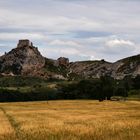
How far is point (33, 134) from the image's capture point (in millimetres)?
35188

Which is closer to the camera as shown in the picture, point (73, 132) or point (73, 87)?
point (73, 132)

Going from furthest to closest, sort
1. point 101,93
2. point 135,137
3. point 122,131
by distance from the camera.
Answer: point 101,93 → point 122,131 → point 135,137

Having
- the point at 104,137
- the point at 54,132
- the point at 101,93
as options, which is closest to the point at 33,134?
the point at 54,132

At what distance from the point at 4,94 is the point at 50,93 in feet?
64.0

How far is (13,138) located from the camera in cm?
3309

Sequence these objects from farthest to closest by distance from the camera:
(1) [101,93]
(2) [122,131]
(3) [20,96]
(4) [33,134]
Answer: (3) [20,96]
(1) [101,93]
(2) [122,131]
(4) [33,134]

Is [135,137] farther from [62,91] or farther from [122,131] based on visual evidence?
[62,91]

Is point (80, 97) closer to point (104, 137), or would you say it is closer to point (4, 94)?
point (4, 94)

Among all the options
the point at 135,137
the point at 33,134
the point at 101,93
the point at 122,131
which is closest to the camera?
the point at 135,137

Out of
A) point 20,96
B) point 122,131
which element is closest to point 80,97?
point 20,96

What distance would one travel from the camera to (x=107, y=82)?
6954 inches

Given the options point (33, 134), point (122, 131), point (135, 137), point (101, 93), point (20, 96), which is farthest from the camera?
point (20, 96)

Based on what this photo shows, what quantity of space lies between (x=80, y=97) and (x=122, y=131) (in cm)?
14702

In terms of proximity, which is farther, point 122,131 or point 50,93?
point 50,93
